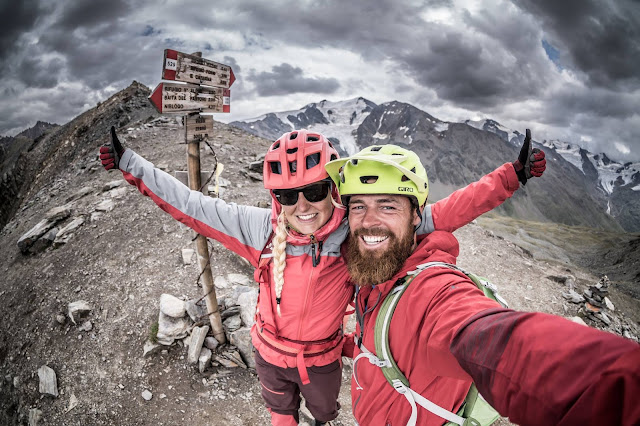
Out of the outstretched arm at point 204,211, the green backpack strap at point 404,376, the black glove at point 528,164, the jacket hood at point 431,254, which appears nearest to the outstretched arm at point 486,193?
the black glove at point 528,164

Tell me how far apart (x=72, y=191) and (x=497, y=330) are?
19167mm

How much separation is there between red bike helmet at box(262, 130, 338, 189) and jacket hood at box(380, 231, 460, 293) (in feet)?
4.97

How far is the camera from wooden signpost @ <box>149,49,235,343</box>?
13.4 ft

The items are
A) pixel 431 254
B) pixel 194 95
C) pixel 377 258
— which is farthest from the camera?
pixel 194 95

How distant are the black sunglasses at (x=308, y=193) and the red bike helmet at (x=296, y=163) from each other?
8 centimetres

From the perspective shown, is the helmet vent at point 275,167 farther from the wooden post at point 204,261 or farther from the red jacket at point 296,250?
the wooden post at point 204,261

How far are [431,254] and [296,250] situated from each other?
1.59 metres

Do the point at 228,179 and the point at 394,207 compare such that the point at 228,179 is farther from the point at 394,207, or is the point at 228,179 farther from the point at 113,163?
the point at 394,207

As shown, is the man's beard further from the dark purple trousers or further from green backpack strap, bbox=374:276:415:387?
the dark purple trousers

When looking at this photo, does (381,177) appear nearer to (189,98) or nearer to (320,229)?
(320,229)

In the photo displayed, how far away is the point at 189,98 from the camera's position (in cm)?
448

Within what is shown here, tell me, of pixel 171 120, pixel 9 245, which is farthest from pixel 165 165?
pixel 171 120

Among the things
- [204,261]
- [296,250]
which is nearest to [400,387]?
[296,250]

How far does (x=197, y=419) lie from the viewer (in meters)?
5.68
